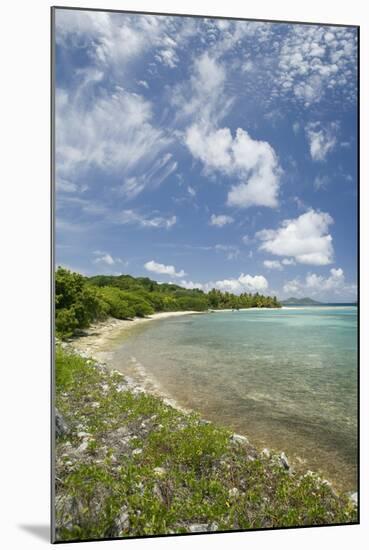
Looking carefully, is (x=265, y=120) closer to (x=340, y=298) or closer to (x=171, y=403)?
(x=340, y=298)

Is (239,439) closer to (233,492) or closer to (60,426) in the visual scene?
(233,492)

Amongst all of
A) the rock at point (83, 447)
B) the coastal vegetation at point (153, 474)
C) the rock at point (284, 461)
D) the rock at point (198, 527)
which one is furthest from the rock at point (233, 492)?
the rock at point (83, 447)

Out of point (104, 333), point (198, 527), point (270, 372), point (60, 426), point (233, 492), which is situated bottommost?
point (198, 527)

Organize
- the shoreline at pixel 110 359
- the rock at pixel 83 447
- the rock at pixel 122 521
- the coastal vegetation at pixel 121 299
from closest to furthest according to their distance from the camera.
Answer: the rock at pixel 122 521, the rock at pixel 83 447, the coastal vegetation at pixel 121 299, the shoreline at pixel 110 359

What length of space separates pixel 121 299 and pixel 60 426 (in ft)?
3.20

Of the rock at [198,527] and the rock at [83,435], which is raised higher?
the rock at [83,435]

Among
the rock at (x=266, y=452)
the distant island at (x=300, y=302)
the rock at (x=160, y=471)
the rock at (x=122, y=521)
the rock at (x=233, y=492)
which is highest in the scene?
the distant island at (x=300, y=302)

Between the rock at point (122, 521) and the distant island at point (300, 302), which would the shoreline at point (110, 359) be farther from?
the distant island at point (300, 302)

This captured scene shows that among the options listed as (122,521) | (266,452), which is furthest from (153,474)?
Answer: (266,452)

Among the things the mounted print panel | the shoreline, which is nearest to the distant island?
the mounted print panel

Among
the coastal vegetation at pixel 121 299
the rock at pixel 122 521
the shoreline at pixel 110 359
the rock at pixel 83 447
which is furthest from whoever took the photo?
the shoreline at pixel 110 359

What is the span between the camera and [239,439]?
3.61m

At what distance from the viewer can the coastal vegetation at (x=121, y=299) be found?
3.50 meters

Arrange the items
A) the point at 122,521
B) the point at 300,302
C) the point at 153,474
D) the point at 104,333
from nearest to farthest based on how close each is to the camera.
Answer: the point at 122,521 < the point at 153,474 < the point at 104,333 < the point at 300,302
